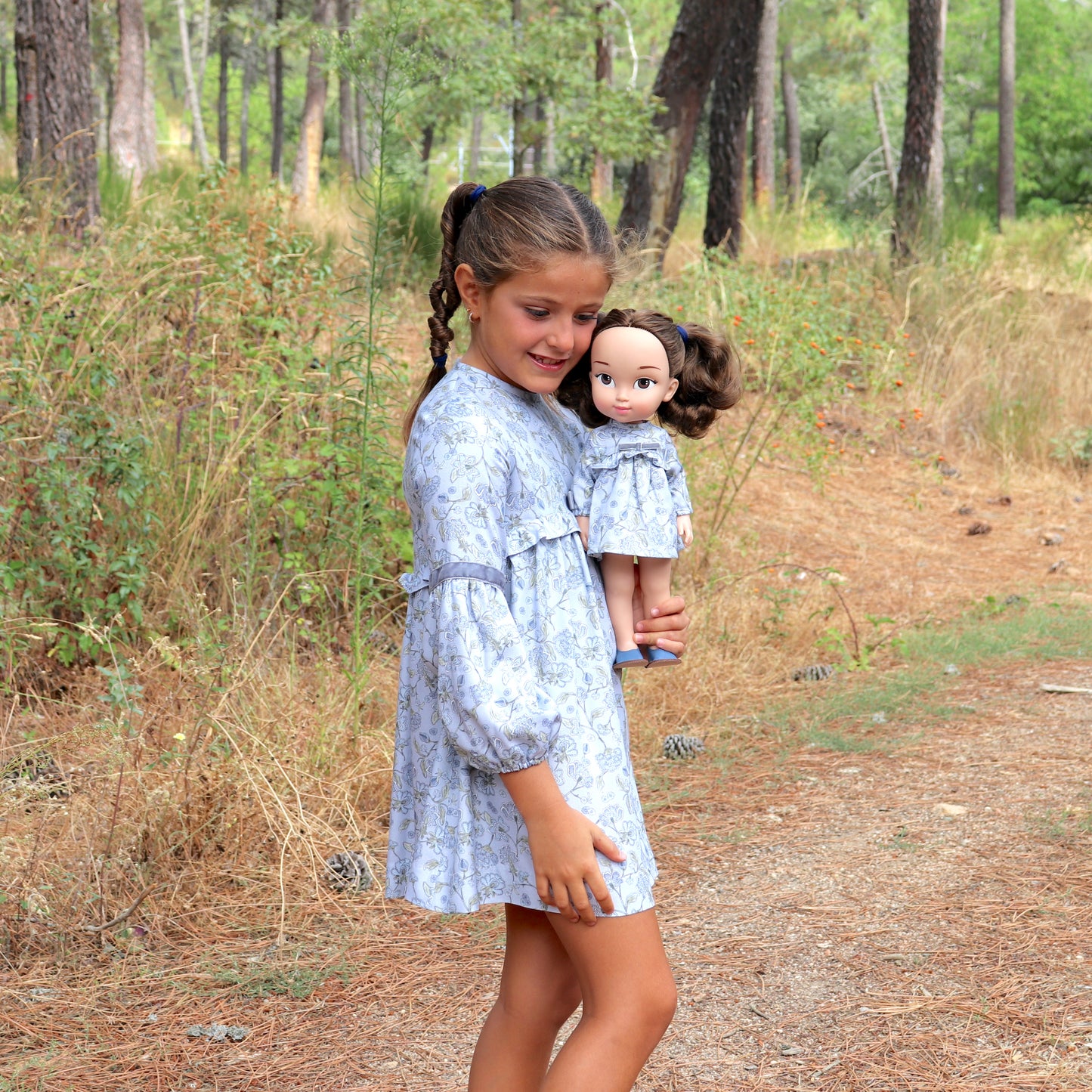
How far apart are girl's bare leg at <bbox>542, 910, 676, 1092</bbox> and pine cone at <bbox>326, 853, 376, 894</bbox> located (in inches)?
64.2

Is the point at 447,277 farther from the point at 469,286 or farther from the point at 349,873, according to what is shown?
the point at 349,873

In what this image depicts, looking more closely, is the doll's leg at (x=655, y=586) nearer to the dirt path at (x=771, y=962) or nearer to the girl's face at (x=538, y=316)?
the girl's face at (x=538, y=316)

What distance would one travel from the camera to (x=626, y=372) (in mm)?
1839

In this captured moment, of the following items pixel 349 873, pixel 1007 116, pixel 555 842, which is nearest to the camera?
pixel 555 842

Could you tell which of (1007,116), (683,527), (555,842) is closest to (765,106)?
(1007,116)

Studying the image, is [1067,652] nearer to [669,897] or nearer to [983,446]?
[669,897]

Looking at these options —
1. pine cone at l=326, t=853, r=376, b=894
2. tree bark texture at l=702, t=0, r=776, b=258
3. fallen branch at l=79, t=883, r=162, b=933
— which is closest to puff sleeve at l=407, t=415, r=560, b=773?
fallen branch at l=79, t=883, r=162, b=933

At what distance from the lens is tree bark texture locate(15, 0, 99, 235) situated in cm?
682

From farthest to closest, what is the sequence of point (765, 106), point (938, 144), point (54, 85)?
1. point (765, 106)
2. point (938, 144)
3. point (54, 85)

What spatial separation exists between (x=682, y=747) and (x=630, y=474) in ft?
8.27

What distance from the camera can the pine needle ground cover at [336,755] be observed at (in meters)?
2.65

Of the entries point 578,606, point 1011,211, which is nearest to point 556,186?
point 578,606

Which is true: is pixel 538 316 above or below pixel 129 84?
below

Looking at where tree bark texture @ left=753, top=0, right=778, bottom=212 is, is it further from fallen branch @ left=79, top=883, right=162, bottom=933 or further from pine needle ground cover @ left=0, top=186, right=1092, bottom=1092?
fallen branch @ left=79, top=883, right=162, bottom=933
